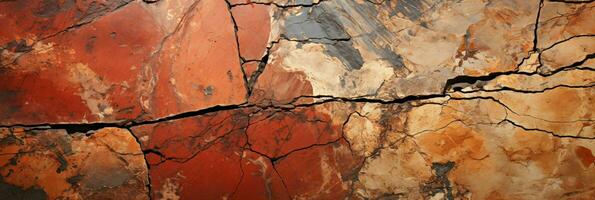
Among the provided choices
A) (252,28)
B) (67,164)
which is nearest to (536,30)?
(252,28)

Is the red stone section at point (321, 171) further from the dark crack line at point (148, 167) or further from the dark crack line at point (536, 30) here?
the dark crack line at point (536, 30)

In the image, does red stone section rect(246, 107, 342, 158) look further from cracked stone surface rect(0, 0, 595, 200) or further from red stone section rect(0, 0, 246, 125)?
red stone section rect(0, 0, 246, 125)

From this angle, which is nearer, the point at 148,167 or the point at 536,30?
the point at 536,30

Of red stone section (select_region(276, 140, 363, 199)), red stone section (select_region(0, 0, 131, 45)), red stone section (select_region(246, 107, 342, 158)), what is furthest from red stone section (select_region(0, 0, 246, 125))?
red stone section (select_region(276, 140, 363, 199))

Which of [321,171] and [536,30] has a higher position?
[536,30]

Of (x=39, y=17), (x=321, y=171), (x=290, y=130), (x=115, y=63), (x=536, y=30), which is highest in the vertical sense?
(x=536, y=30)

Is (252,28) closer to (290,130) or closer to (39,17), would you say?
(290,130)

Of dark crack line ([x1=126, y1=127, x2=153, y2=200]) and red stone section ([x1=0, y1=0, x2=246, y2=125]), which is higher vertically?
red stone section ([x1=0, y1=0, x2=246, y2=125])

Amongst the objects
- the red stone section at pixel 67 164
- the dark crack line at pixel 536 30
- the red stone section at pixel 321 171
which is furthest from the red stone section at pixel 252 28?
the dark crack line at pixel 536 30
